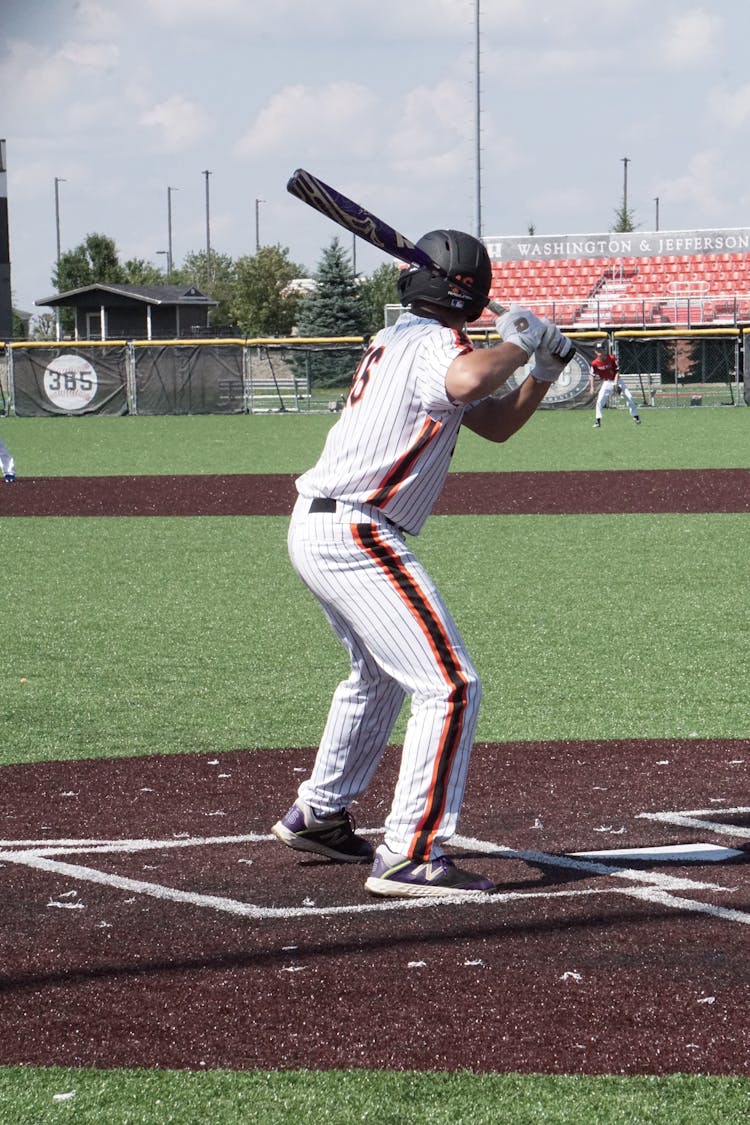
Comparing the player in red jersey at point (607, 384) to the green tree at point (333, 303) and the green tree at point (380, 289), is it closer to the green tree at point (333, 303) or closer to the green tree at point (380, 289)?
the green tree at point (333, 303)

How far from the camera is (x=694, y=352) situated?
42312 mm

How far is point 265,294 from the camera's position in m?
78.9

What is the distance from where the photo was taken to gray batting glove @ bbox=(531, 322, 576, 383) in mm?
4848

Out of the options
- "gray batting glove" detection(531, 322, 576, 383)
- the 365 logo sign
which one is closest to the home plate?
"gray batting glove" detection(531, 322, 576, 383)

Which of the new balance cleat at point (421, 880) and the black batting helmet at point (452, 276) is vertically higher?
the black batting helmet at point (452, 276)

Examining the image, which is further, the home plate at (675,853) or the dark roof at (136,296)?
the dark roof at (136,296)

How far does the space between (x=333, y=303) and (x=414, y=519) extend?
60.1 metres

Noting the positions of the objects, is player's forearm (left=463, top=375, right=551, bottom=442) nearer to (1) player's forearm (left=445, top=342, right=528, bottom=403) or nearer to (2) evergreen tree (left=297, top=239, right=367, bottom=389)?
(1) player's forearm (left=445, top=342, right=528, bottom=403)

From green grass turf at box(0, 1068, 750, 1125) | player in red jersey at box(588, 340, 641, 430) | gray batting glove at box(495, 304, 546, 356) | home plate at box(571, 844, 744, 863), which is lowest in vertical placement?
home plate at box(571, 844, 744, 863)

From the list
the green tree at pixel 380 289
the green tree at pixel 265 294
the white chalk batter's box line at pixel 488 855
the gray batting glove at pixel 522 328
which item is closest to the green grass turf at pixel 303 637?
the white chalk batter's box line at pixel 488 855

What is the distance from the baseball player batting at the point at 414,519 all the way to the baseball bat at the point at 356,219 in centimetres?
4

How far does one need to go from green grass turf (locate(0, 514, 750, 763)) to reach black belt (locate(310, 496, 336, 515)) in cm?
245

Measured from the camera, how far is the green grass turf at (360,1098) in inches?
121

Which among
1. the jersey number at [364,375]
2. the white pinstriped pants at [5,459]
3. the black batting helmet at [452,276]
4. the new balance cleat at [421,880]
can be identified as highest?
the black batting helmet at [452,276]
